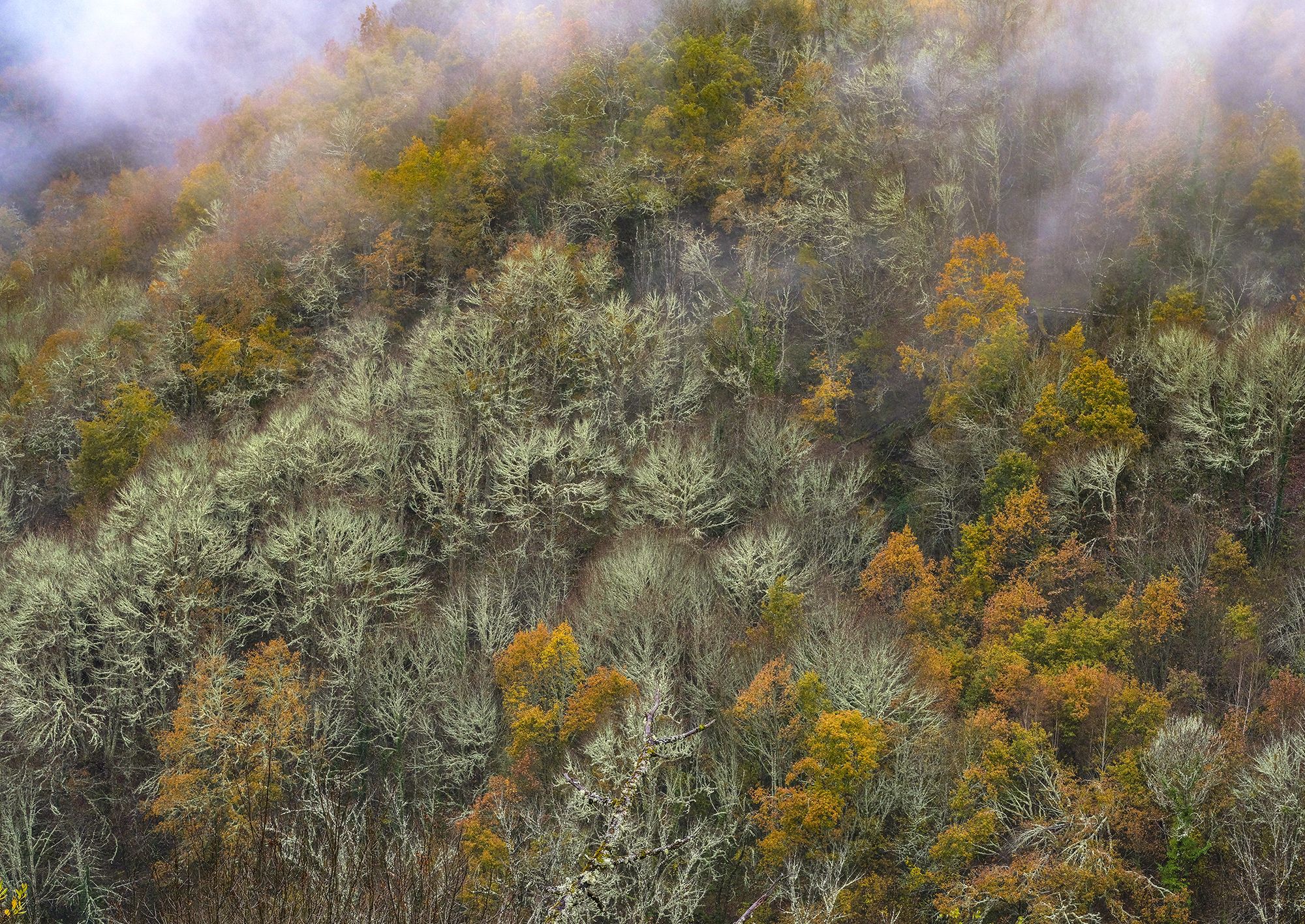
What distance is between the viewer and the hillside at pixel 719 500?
28.9 m

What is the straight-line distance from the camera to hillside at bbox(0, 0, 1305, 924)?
94.7 ft

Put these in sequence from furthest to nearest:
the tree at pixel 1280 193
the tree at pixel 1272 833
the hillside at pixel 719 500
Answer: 1. the tree at pixel 1280 193
2. the hillside at pixel 719 500
3. the tree at pixel 1272 833

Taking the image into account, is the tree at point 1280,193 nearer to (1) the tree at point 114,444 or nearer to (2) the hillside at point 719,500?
(2) the hillside at point 719,500

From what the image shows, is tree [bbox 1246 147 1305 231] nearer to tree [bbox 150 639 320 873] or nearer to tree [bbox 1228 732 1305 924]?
tree [bbox 1228 732 1305 924]

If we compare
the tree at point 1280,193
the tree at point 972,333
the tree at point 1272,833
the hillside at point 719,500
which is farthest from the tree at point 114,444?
the tree at point 1280,193

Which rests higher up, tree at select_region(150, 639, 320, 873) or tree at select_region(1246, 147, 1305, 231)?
tree at select_region(150, 639, 320, 873)

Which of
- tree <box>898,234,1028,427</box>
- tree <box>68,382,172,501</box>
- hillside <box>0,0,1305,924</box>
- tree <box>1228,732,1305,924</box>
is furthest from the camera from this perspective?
tree <box>68,382,172,501</box>

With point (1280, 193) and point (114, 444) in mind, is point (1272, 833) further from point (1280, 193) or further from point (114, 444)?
point (114, 444)

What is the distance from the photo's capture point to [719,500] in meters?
46.8

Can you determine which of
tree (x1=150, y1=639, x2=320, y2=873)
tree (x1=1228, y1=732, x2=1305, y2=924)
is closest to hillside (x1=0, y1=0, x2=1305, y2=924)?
tree (x1=1228, y1=732, x2=1305, y2=924)

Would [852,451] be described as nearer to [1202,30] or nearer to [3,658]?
[1202,30]

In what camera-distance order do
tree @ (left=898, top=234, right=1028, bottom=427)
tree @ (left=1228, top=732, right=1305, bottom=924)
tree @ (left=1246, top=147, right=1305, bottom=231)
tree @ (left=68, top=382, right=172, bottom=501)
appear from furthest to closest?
tree @ (left=68, top=382, right=172, bottom=501), tree @ (left=1246, top=147, right=1305, bottom=231), tree @ (left=898, top=234, right=1028, bottom=427), tree @ (left=1228, top=732, right=1305, bottom=924)

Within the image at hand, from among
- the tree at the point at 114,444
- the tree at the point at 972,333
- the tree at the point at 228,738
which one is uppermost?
the tree at the point at 114,444

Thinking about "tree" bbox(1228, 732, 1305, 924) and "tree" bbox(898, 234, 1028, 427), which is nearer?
"tree" bbox(1228, 732, 1305, 924)
